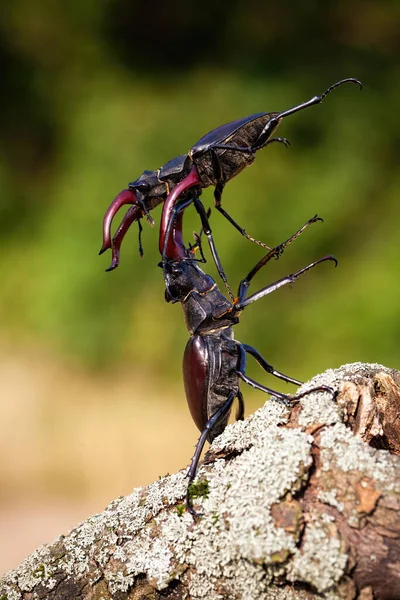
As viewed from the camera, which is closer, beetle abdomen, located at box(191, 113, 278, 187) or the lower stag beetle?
A: beetle abdomen, located at box(191, 113, 278, 187)

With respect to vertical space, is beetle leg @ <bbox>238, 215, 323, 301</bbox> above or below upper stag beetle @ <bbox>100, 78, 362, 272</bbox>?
below

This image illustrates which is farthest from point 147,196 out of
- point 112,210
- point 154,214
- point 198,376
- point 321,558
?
point 154,214

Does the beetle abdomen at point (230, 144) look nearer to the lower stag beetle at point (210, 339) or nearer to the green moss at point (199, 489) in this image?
the lower stag beetle at point (210, 339)

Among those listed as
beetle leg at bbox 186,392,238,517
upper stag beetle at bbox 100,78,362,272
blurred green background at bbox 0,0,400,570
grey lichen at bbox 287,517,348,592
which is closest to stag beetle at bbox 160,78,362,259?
upper stag beetle at bbox 100,78,362,272

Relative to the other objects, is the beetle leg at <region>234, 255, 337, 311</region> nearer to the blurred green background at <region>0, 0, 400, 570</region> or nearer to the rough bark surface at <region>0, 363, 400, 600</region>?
the rough bark surface at <region>0, 363, 400, 600</region>

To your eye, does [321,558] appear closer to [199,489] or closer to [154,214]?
[199,489]

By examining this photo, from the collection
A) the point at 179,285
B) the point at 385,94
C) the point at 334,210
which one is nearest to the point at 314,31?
the point at 385,94

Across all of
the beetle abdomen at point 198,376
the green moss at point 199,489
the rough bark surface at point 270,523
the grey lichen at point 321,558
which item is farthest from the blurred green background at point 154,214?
the grey lichen at point 321,558
